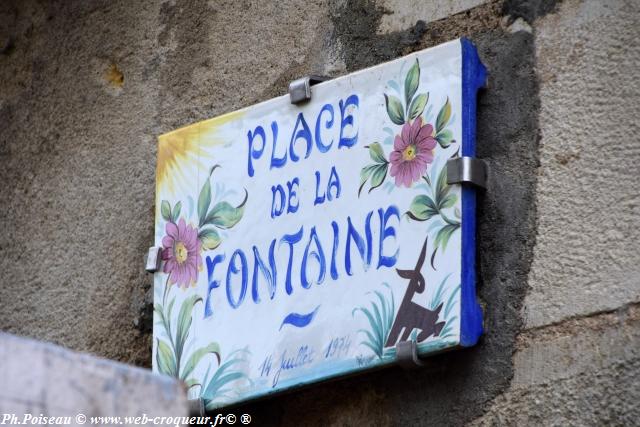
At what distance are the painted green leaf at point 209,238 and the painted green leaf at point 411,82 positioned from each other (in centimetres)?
34

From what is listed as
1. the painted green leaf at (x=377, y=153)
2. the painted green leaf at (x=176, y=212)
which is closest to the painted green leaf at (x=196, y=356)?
the painted green leaf at (x=176, y=212)

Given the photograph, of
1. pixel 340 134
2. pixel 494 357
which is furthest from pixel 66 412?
pixel 340 134

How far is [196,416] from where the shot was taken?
1.94 metres

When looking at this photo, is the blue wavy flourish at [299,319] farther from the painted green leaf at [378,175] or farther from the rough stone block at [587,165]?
the rough stone block at [587,165]

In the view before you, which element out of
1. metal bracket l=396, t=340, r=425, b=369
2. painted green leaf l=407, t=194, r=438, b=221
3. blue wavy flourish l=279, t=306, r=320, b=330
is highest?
painted green leaf l=407, t=194, r=438, b=221

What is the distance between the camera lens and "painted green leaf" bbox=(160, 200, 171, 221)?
2104mm

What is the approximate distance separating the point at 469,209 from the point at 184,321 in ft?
1.52

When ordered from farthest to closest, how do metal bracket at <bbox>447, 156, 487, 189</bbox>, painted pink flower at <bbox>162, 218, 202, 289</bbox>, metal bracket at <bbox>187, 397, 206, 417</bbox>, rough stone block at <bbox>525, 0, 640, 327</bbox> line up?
1. painted pink flower at <bbox>162, 218, 202, 289</bbox>
2. metal bracket at <bbox>187, 397, 206, 417</bbox>
3. metal bracket at <bbox>447, 156, 487, 189</bbox>
4. rough stone block at <bbox>525, 0, 640, 327</bbox>

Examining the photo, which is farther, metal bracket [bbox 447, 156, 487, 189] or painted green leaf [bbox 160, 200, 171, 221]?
painted green leaf [bbox 160, 200, 171, 221]

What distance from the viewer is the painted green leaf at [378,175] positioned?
1866 mm

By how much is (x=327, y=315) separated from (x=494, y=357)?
0.24 m

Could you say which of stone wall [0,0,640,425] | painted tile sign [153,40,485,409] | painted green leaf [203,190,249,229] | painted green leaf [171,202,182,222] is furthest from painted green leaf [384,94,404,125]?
painted green leaf [171,202,182,222]

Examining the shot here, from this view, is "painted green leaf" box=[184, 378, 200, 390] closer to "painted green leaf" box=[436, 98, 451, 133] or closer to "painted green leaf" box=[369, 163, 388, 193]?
"painted green leaf" box=[369, 163, 388, 193]

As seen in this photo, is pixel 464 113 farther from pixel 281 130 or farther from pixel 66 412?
pixel 66 412
